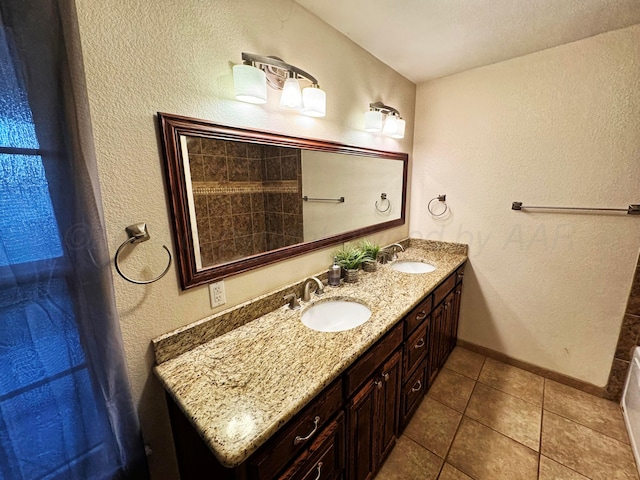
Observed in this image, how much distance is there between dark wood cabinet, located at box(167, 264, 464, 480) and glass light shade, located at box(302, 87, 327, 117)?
1.12 metres

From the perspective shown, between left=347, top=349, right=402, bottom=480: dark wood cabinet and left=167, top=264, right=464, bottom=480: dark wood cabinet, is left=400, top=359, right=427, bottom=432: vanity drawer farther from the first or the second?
left=347, top=349, right=402, bottom=480: dark wood cabinet

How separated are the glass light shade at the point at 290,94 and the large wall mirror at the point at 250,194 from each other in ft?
0.49


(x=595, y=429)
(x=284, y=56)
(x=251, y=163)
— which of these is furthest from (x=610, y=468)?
(x=284, y=56)

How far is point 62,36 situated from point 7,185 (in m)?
0.39

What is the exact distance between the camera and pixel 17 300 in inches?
24.9

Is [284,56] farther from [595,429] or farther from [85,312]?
[595,429]

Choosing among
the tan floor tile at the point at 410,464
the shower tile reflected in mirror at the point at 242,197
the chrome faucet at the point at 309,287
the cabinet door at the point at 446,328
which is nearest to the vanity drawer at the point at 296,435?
the chrome faucet at the point at 309,287

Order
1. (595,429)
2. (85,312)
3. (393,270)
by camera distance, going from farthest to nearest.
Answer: (393,270) → (595,429) → (85,312)

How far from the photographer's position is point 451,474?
1.36 m

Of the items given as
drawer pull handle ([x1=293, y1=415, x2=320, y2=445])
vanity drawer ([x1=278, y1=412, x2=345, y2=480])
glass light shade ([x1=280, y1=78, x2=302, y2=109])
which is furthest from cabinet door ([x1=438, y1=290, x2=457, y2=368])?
glass light shade ([x1=280, y1=78, x2=302, y2=109])

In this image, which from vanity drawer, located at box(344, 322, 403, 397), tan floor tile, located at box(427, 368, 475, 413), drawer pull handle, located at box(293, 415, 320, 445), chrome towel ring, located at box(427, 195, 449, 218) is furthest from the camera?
chrome towel ring, located at box(427, 195, 449, 218)

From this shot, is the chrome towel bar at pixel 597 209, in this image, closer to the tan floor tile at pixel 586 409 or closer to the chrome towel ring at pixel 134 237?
the tan floor tile at pixel 586 409

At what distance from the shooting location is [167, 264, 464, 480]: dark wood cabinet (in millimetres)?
772

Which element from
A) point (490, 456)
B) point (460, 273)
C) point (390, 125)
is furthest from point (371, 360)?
point (390, 125)
